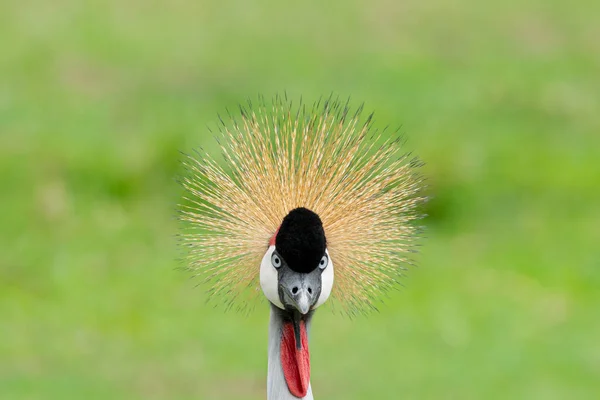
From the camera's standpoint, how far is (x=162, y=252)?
6113 millimetres

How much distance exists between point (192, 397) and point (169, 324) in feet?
2.24

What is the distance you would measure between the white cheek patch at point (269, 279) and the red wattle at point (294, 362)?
11 cm

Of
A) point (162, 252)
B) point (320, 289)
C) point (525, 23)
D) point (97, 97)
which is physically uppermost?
point (525, 23)

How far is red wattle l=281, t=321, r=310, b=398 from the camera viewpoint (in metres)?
2.69

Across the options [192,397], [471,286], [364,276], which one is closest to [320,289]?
[364,276]

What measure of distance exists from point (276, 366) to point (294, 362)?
0.12ft

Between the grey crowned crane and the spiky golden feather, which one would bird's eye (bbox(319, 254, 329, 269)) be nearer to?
the grey crowned crane

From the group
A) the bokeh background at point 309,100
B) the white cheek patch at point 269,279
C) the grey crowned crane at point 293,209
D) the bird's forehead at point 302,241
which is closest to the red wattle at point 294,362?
the grey crowned crane at point 293,209

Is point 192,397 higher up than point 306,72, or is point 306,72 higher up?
point 306,72

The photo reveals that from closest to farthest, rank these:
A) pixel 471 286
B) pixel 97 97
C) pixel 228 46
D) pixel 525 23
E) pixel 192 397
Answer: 1. pixel 192 397
2. pixel 471 286
3. pixel 97 97
4. pixel 228 46
5. pixel 525 23

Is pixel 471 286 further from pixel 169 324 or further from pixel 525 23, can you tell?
pixel 525 23

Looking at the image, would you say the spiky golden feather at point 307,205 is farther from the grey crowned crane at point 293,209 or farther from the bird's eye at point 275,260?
the bird's eye at point 275,260

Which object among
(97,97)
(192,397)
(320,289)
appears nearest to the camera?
(320,289)

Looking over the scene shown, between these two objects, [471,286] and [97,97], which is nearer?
[471,286]
